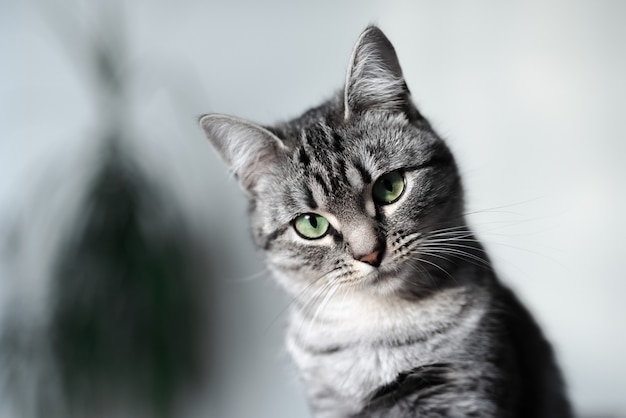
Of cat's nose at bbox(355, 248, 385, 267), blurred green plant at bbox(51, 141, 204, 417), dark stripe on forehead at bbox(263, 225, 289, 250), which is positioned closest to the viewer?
cat's nose at bbox(355, 248, 385, 267)

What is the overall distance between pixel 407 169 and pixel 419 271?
0.16m

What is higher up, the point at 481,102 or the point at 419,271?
the point at 481,102

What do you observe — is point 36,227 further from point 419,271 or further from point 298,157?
point 419,271

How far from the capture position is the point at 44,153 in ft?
5.72

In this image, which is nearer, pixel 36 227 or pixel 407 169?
pixel 407 169

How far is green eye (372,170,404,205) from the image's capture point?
2.92 feet

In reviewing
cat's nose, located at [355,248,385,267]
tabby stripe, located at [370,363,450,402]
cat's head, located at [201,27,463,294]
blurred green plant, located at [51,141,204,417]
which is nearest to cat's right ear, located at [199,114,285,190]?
cat's head, located at [201,27,463,294]

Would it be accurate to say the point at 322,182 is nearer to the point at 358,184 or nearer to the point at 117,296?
the point at 358,184

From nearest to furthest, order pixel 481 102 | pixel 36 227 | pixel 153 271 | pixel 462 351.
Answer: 1. pixel 462 351
2. pixel 153 271
3. pixel 36 227
4. pixel 481 102

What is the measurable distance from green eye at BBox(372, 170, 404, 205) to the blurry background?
577mm

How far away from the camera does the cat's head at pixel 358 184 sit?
2.84ft

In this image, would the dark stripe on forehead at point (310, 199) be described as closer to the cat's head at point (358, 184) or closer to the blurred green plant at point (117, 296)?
the cat's head at point (358, 184)

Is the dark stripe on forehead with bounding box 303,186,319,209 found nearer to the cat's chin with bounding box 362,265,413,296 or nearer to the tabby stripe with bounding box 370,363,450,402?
the cat's chin with bounding box 362,265,413,296

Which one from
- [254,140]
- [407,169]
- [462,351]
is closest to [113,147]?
[254,140]
